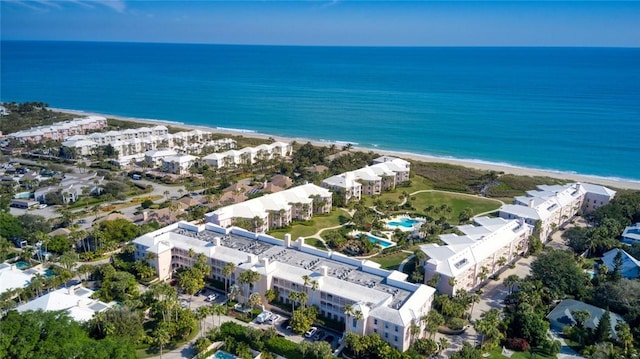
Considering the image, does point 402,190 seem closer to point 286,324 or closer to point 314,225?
point 314,225

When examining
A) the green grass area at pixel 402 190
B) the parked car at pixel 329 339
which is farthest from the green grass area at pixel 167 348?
the green grass area at pixel 402 190

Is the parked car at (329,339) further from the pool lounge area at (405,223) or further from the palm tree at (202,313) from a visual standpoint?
the pool lounge area at (405,223)

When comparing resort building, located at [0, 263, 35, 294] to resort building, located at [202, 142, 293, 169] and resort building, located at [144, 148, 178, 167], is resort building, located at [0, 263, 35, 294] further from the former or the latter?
resort building, located at [202, 142, 293, 169]

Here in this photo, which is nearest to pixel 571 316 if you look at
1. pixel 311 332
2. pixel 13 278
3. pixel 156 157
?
pixel 311 332

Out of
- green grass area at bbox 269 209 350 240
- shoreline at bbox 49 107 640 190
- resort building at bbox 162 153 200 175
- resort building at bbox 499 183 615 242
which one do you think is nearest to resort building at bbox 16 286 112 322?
green grass area at bbox 269 209 350 240

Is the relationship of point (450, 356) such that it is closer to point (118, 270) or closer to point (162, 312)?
point (162, 312)
